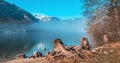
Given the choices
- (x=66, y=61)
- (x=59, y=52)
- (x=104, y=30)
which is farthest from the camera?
(x=104, y=30)

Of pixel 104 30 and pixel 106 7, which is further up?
pixel 106 7

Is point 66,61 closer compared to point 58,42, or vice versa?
point 66,61

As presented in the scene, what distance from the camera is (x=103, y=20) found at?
40500mm

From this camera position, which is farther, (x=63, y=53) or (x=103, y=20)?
(x=103, y=20)

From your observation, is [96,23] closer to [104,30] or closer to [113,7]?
[104,30]

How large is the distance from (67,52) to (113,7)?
1508 centimetres

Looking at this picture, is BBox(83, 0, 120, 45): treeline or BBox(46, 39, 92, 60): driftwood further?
BBox(83, 0, 120, 45): treeline

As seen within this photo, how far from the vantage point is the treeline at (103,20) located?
1496 inches

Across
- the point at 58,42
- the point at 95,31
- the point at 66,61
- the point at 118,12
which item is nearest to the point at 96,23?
the point at 95,31

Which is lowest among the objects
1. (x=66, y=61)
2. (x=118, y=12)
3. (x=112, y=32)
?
(x=66, y=61)

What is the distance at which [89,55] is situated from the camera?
2433cm

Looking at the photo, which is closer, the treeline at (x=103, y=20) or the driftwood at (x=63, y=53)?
the driftwood at (x=63, y=53)

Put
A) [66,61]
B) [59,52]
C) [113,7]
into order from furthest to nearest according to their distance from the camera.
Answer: [113,7] → [59,52] → [66,61]

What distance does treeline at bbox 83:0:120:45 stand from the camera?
3800 cm
